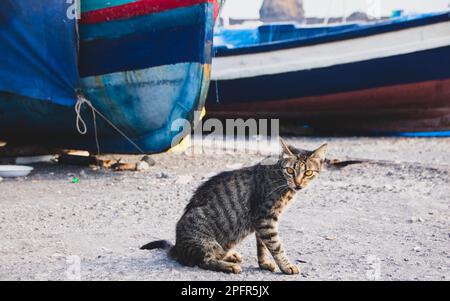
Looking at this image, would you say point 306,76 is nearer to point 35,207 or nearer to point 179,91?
point 179,91

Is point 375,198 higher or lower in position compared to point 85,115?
lower

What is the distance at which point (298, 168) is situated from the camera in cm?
396

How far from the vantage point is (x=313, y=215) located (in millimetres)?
5598

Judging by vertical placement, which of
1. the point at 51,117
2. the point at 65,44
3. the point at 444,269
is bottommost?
the point at 444,269

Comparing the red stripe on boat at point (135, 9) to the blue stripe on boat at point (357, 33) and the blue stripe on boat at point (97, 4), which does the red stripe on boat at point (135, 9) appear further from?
the blue stripe on boat at point (357, 33)

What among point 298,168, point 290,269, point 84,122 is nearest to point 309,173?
point 298,168

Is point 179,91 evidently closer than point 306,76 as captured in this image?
Yes

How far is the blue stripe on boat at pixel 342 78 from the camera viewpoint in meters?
11.3

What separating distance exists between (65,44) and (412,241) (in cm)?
444

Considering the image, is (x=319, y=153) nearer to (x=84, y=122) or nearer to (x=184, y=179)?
(x=184, y=179)

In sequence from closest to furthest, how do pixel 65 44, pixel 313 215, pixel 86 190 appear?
pixel 313 215
pixel 86 190
pixel 65 44

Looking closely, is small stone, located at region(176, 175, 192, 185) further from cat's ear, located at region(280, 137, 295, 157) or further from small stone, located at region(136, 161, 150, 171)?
cat's ear, located at region(280, 137, 295, 157)

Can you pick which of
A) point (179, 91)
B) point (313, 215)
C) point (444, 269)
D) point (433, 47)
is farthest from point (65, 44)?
point (433, 47)

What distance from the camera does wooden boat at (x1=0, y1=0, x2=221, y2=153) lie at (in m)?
7.39
